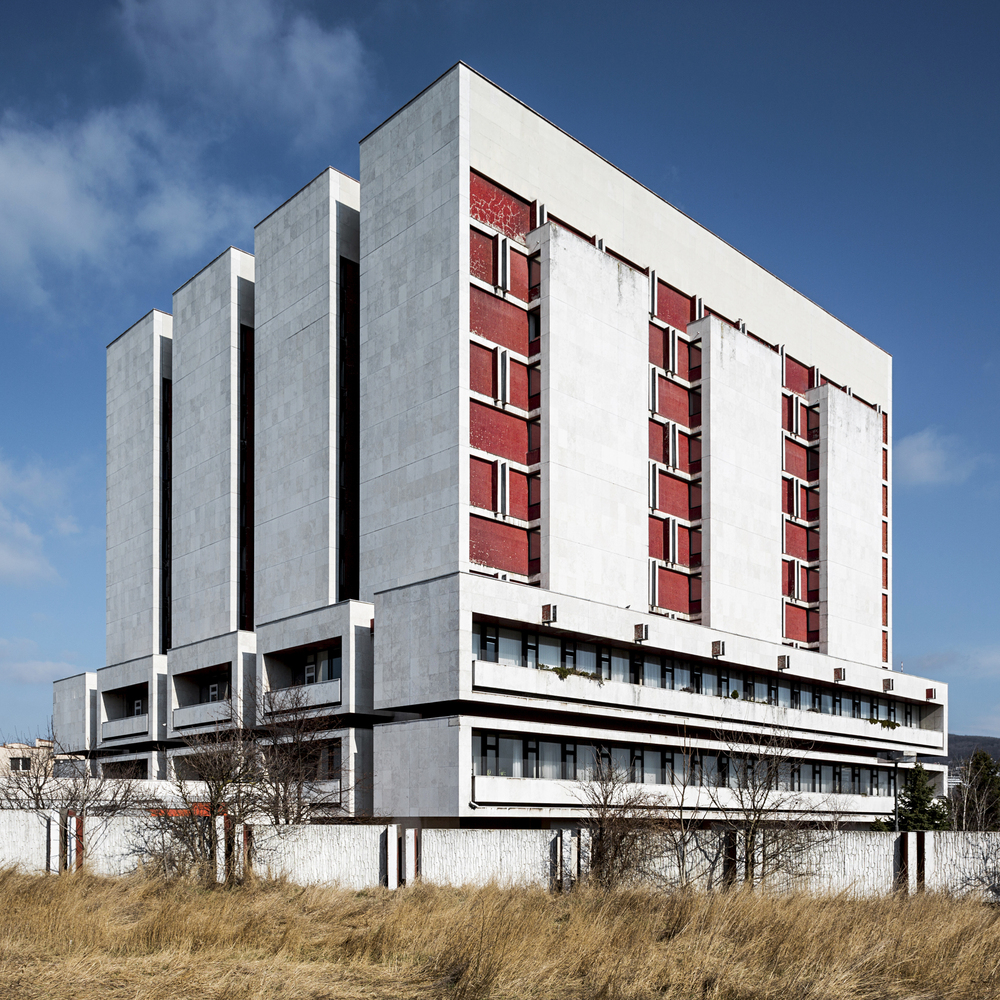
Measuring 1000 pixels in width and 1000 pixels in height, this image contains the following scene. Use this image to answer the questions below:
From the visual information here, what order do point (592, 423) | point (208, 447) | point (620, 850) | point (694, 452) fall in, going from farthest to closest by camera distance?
point (208, 447) → point (694, 452) → point (592, 423) → point (620, 850)

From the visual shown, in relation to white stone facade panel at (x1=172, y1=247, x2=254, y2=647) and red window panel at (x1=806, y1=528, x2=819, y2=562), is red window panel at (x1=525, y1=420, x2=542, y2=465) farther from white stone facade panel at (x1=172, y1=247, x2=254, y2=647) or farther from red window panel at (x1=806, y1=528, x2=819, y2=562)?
red window panel at (x1=806, y1=528, x2=819, y2=562)

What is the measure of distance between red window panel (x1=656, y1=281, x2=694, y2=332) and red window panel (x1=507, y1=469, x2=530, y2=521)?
55.5 ft

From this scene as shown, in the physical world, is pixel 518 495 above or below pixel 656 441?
below

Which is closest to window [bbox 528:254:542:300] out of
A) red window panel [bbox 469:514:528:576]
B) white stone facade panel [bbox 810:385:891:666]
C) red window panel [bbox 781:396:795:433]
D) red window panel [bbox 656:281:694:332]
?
red window panel [bbox 656:281:694:332]

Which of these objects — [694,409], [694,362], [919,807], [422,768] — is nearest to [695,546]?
[694,409]

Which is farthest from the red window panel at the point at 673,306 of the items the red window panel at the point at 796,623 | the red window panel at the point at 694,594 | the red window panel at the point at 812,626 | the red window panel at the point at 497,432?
the red window panel at the point at 812,626

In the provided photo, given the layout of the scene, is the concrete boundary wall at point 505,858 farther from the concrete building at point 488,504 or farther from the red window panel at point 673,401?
the red window panel at point 673,401

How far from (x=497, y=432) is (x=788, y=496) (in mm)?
28315

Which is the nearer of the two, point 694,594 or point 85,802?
point 85,802

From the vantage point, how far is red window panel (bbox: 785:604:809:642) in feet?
248

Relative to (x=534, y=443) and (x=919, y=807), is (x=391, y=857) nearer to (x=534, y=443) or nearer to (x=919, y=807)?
(x=534, y=443)

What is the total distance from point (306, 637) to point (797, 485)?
37196mm

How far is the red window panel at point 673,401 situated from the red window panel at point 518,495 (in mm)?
12584

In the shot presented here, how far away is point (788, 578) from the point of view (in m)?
76.3
